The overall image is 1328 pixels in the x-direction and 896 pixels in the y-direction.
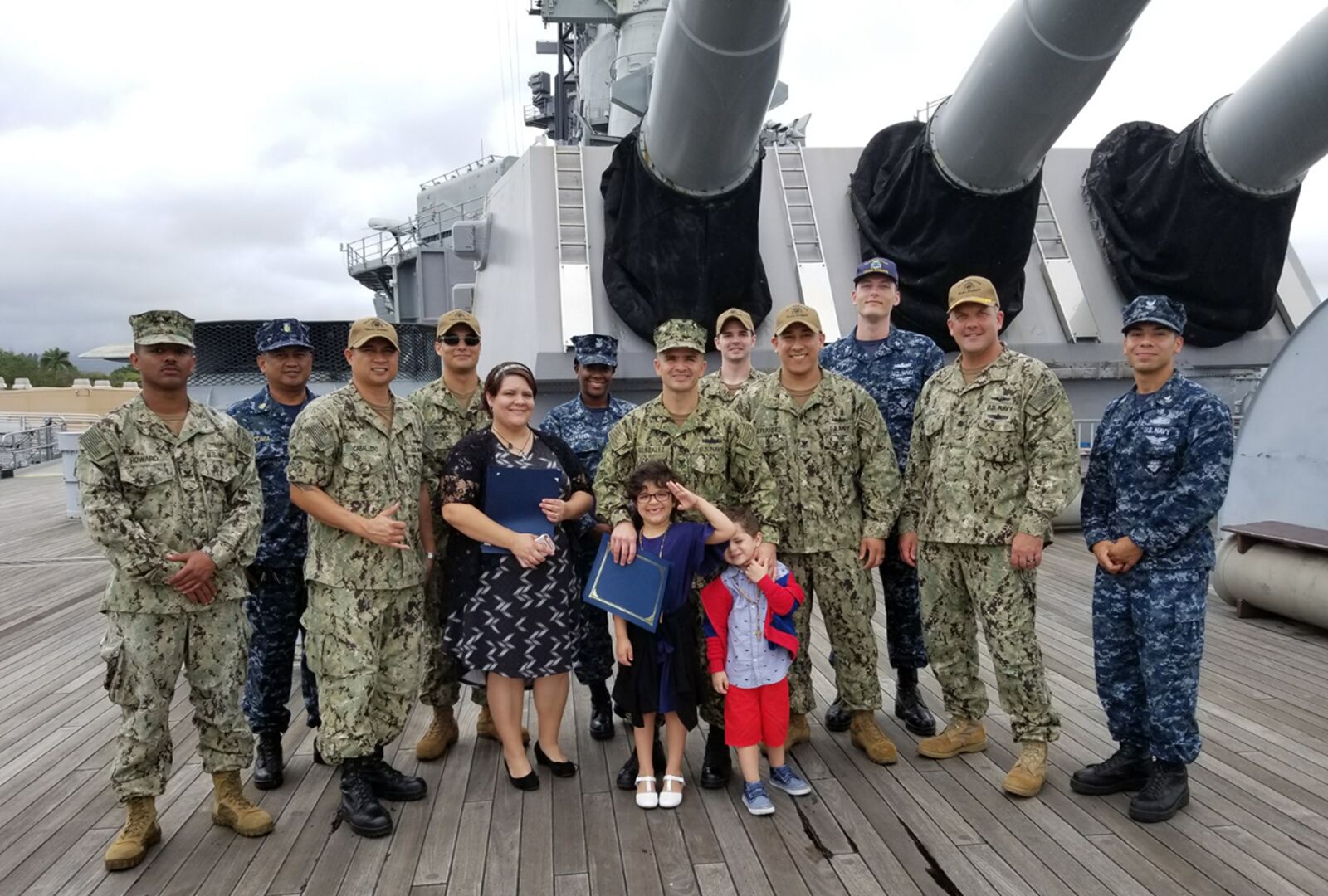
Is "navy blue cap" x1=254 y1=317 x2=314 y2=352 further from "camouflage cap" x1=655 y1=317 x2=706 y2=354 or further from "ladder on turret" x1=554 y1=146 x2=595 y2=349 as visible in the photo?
"ladder on turret" x1=554 y1=146 x2=595 y2=349

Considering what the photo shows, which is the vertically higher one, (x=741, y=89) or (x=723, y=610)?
(x=741, y=89)

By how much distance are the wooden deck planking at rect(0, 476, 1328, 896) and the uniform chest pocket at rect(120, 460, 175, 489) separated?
41.0 inches

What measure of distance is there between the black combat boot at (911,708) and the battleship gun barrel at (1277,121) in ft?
12.3

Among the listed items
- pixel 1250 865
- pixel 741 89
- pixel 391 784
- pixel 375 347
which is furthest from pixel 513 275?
pixel 1250 865

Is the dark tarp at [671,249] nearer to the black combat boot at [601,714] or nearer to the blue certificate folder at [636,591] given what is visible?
the black combat boot at [601,714]

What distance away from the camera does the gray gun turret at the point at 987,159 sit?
3.92m

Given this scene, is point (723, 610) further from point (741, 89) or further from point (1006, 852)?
point (741, 89)

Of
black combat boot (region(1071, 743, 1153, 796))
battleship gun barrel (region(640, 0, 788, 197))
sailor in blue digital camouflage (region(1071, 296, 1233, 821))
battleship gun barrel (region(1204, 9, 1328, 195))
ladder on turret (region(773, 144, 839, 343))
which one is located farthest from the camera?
ladder on turret (region(773, 144, 839, 343))

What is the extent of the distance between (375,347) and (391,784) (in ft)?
4.46

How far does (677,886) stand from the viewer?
2234 millimetres

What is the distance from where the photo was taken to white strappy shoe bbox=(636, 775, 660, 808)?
2.68 metres

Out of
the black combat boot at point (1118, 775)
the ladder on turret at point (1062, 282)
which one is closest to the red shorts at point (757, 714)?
the black combat boot at point (1118, 775)

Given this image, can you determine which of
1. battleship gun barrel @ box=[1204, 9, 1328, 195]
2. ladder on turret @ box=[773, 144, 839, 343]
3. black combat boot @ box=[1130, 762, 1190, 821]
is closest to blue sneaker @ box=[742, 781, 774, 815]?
black combat boot @ box=[1130, 762, 1190, 821]

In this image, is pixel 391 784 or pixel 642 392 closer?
pixel 391 784
